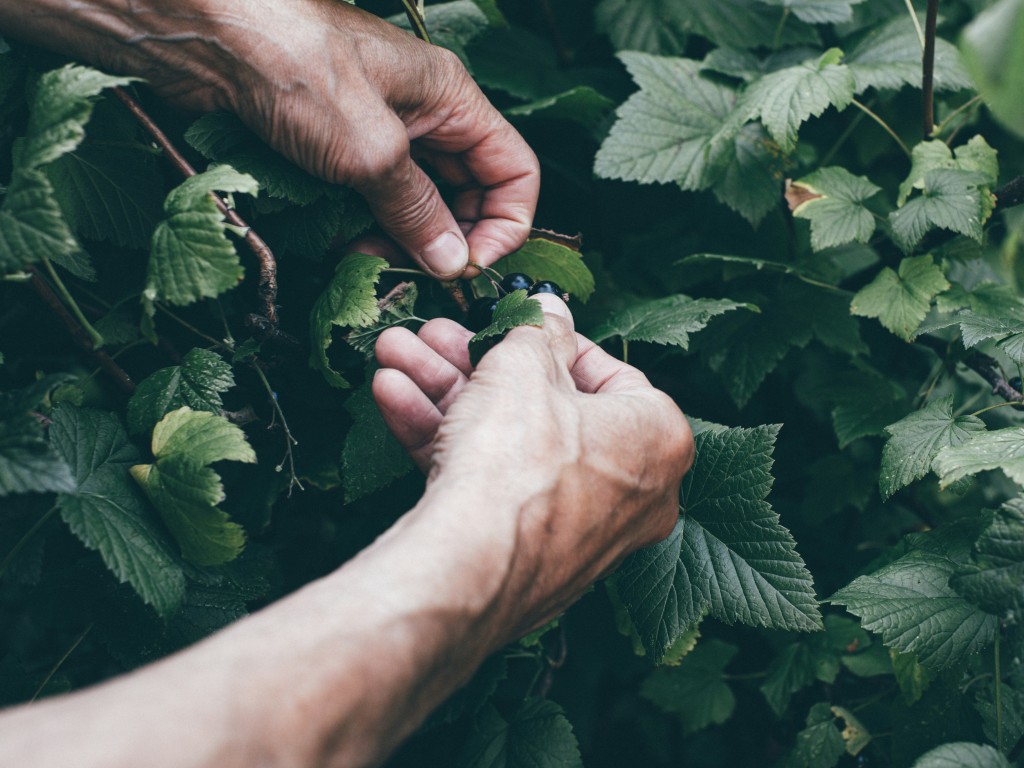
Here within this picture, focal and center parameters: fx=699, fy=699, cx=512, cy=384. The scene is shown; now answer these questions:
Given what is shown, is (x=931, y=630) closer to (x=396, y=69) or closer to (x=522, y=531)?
(x=522, y=531)

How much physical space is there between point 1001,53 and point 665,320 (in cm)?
95

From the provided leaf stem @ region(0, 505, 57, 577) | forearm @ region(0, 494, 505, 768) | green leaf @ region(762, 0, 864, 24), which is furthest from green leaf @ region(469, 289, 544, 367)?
green leaf @ region(762, 0, 864, 24)

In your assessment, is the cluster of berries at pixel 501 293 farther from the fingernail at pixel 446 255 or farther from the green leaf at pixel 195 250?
the green leaf at pixel 195 250

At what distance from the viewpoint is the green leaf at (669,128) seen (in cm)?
Answer: 171

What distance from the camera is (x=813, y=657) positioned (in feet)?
5.48

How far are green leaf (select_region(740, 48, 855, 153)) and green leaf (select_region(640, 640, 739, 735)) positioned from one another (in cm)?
134

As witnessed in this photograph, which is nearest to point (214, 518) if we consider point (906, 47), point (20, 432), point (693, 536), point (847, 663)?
point (20, 432)

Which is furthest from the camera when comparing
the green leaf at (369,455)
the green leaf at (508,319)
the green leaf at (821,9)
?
the green leaf at (821,9)

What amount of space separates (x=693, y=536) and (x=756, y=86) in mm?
1074

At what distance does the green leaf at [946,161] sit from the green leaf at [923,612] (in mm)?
801

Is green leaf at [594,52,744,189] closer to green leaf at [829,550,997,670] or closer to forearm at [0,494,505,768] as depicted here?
green leaf at [829,550,997,670]

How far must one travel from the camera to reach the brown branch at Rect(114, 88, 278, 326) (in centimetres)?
120

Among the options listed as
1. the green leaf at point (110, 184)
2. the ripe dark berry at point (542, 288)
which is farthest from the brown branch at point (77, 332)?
the ripe dark berry at point (542, 288)

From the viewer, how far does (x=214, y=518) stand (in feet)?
3.52
